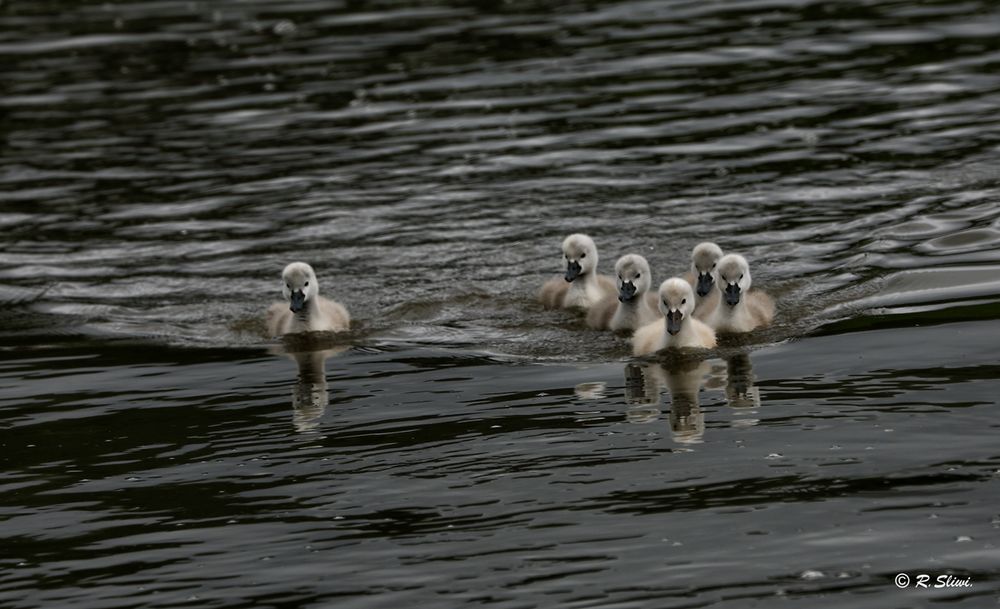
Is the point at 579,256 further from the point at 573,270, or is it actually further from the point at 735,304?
the point at 735,304

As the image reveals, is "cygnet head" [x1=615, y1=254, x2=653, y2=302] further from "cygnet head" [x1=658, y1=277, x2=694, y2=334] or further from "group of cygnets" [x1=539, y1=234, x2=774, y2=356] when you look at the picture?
"cygnet head" [x1=658, y1=277, x2=694, y2=334]

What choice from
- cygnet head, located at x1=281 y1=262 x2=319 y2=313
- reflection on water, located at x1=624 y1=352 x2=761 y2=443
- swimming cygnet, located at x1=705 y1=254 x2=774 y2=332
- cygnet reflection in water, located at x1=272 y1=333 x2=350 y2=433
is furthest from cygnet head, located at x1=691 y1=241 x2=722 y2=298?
cygnet head, located at x1=281 y1=262 x2=319 y2=313

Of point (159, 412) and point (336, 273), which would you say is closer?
point (159, 412)

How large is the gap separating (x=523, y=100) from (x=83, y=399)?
918 centimetres

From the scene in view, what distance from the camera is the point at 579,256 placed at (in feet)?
40.7

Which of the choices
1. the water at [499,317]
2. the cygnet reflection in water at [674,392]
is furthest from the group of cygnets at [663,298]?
the cygnet reflection in water at [674,392]

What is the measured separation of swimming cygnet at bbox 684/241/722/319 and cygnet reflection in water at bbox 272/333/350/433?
239 centimetres

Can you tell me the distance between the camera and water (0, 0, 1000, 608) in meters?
7.85

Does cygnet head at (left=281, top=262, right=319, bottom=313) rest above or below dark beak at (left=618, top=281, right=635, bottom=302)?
above

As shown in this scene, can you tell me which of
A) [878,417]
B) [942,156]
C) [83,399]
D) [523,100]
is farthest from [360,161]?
[878,417]

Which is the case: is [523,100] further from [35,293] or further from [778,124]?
[35,293]

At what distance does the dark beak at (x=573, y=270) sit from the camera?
1220 centimetres

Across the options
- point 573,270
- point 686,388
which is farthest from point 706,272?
point 686,388

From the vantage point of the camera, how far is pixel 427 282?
509 inches
